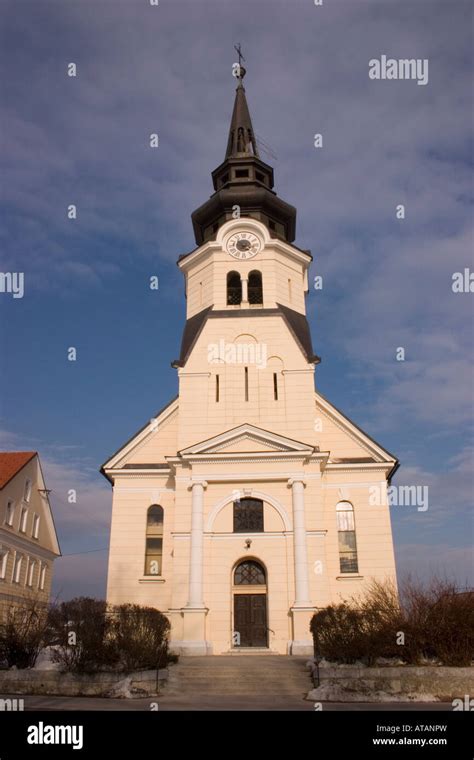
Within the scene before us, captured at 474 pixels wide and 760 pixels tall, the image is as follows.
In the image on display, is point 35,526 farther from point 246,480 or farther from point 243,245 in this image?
point 243,245

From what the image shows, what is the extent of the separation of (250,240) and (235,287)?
8.42ft

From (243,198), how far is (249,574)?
63.0ft

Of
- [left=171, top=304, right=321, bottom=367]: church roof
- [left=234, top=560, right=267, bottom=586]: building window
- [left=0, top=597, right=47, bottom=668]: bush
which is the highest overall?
[left=171, top=304, right=321, bottom=367]: church roof

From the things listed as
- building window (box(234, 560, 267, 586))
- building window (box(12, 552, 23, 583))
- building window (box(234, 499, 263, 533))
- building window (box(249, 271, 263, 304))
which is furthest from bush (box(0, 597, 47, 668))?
building window (box(12, 552, 23, 583))

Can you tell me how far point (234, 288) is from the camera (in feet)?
104

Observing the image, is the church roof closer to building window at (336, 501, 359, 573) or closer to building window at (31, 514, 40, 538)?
building window at (336, 501, 359, 573)

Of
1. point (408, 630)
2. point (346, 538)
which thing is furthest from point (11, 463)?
point (408, 630)

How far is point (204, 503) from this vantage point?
25828mm

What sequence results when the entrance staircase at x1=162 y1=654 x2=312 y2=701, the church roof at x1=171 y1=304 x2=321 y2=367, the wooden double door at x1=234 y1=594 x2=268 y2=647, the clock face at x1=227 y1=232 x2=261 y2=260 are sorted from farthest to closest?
the clock face at x1=227 y1=232 x2=261 y2=260, the church roof at x1=171 y1=304 x2=321 y2=367, the wooden double door at x1=234 y1=594 x2=268 y2=647, the entrance staircase at x1=162 y1=654 x2=312 y2=701

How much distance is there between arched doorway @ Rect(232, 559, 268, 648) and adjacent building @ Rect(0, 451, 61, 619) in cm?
1463

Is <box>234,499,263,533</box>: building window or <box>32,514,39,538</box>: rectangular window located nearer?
<box>234,499,263,533</box>: building window

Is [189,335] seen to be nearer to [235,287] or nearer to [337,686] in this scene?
[235,287]

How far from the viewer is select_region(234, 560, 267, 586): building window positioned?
25.0m
